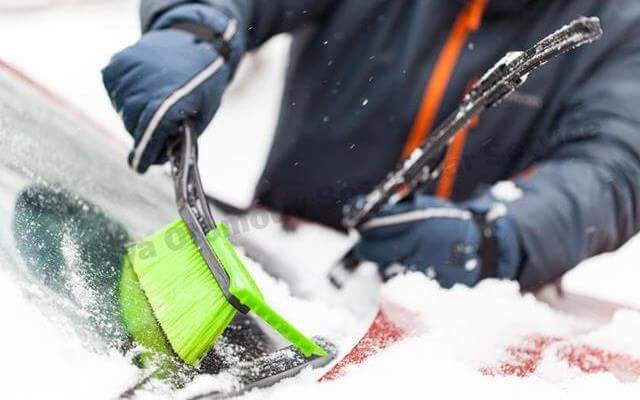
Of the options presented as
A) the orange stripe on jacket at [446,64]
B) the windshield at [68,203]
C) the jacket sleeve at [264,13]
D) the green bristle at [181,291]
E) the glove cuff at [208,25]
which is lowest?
→ the windshield at [68,203]

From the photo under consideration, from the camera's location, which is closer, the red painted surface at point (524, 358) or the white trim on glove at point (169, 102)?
the red painted surface at point (524, 358)

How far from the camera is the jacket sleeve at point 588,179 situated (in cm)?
128

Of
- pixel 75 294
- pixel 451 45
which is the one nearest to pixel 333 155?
pixel 451 45

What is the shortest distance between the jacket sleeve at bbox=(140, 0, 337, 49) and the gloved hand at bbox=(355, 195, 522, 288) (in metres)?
0.43

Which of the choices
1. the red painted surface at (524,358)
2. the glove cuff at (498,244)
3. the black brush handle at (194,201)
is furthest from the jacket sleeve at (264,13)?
the red painted surface at (524,358)

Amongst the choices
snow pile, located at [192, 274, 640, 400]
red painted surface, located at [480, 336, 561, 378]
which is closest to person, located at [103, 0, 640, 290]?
snow pile, located at [192, 274, 640, 400]

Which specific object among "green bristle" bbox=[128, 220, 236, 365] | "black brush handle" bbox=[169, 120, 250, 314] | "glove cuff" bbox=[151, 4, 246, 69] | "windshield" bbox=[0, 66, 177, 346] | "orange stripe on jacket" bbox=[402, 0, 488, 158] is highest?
"orange stripe on jacket" bbox=[402, 0, 488, 158]

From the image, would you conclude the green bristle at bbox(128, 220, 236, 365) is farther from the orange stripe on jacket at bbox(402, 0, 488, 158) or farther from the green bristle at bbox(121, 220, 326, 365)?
the orange stripe on jacket at bbox(402, 0, 488, 158)

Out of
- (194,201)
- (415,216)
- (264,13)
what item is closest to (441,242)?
(415,216)

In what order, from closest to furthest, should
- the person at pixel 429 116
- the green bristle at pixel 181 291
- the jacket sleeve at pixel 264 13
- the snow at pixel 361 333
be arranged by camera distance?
the snow at pixel 361 333 < the green bristle at pixel 181 291 < the person at pixel 429 116 < the jacket sleeve at pixel 264 13

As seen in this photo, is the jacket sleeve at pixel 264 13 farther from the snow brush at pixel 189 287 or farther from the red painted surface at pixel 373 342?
the red painted surface at pixel 373 342

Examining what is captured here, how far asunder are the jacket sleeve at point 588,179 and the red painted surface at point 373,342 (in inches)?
16.1

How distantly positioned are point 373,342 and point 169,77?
19.5 inches

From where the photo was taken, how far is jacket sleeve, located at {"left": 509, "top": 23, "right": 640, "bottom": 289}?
1.28 meters
